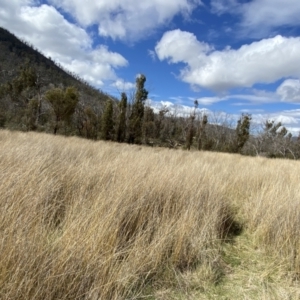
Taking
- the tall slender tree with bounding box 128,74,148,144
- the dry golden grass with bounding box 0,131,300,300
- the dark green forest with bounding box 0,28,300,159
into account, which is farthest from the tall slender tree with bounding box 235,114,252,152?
the dry golden grass with bounding box 0,131,300,300

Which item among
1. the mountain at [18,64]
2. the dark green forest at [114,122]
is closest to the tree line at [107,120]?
the dark green forest at [114,122]

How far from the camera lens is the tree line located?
26339mm

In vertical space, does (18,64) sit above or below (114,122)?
above

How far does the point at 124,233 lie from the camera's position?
244 cm

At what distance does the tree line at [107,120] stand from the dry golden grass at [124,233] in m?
21.6

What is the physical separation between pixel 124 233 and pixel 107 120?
87.0 ft

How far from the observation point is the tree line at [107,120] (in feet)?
86.4

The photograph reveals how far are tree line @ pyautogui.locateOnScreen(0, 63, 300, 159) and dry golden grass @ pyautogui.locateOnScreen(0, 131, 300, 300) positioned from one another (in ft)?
71.0

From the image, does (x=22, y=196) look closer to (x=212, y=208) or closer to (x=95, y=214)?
(x=95, y=214)

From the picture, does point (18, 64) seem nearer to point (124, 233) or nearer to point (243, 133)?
point (243, 133)

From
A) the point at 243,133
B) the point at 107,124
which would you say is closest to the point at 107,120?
the point at 107,124

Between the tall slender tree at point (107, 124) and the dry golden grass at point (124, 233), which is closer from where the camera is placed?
the dry golden grass at point (124, 233)

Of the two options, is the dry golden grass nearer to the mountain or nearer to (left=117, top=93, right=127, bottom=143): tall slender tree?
(left=117, top=93, right=127, bottom=143): tall slender tree

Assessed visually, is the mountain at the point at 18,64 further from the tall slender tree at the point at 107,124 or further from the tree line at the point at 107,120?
the tall slender tree at the point at 107,124
